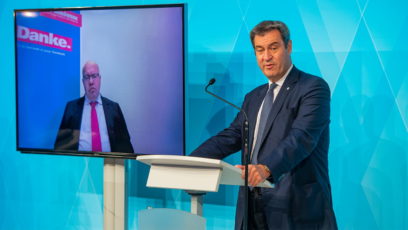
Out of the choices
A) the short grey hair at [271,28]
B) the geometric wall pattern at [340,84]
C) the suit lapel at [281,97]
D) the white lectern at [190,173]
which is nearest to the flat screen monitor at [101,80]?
the geometric wall pattern at [340,84]

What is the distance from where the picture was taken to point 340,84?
11.9ft

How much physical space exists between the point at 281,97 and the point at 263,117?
0.16 metres

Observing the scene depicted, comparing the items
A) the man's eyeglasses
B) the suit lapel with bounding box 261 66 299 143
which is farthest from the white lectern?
the man's eyeglasses

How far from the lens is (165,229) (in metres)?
2.53

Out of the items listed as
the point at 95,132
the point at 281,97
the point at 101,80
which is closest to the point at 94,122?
the point at 95,132

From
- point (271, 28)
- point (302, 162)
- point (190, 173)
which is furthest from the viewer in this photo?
point (271, 28)

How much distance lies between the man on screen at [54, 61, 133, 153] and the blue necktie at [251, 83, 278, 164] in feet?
3.26

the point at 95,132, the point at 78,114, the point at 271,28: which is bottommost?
the point at 95,132

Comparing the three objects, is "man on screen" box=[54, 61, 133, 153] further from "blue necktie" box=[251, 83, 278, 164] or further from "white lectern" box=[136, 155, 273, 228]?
"white lectern" box=[136, 155, 273, 228]

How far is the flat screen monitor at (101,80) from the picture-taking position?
11.2 feet

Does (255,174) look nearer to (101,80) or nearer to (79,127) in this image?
(101,80)

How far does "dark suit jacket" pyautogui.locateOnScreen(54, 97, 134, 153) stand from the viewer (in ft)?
11.7

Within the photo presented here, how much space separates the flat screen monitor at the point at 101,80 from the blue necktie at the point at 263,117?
629mm

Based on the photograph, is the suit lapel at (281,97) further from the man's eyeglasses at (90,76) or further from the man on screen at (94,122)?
the man's eyeglasses at (90,76)
